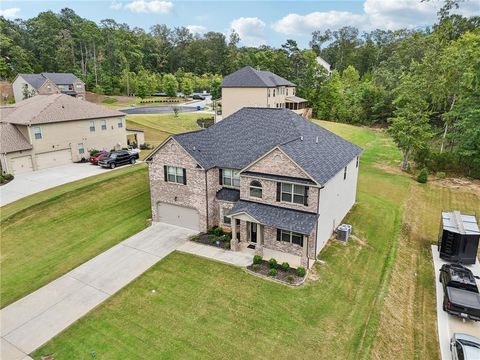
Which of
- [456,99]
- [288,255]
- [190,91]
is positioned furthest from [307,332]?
[190,91]

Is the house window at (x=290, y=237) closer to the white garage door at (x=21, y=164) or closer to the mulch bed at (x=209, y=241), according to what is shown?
the mulch bed at (x=209, y=241)

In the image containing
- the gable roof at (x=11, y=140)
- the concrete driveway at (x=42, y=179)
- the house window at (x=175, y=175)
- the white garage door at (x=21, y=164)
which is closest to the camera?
the house window at (x=175, y=175)

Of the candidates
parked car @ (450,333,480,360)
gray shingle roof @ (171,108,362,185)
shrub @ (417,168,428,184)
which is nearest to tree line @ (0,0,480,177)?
shrub @ (417,168,428,184)

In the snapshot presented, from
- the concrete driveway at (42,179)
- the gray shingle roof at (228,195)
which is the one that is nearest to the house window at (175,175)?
the gray shingle roof at (228,195)

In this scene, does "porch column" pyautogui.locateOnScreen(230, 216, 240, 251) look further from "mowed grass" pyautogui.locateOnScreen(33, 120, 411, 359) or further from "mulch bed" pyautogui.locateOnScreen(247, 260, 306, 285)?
"mulch bed" pyautogui.locateOnScreen(247, 260, 306, 285)

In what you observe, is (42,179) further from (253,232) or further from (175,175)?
(253,232)

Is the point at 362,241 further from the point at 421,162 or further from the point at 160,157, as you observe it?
the point at 421,162

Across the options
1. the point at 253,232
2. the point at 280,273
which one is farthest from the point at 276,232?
the point at 280,273
